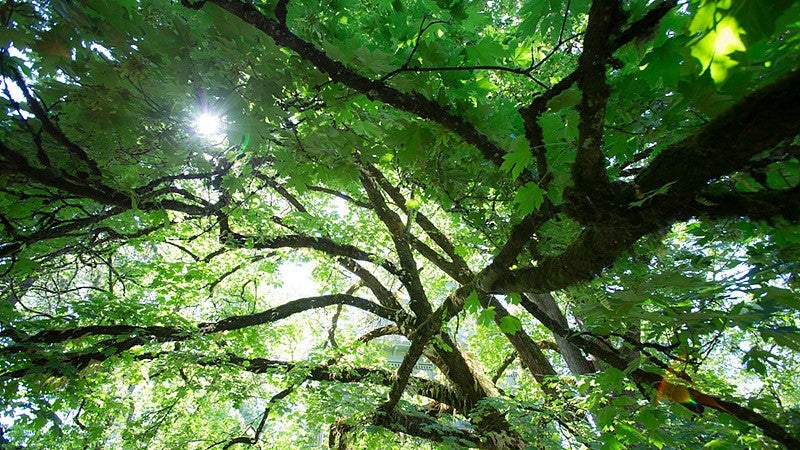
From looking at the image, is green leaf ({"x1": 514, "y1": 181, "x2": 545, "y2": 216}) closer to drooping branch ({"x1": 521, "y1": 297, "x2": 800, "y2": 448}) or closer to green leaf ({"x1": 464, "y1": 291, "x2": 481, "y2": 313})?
green leaf ({"x1": 464, "y1": 291, "x2": 481, "y2": 313})

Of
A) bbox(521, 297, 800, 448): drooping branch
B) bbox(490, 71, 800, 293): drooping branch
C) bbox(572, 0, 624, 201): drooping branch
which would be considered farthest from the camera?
bbox(521, 297, 800, 448): drooping branch

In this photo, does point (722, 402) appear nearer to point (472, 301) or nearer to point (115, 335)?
point (472, 301)

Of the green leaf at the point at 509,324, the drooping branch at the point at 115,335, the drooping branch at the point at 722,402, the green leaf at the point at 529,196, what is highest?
the drooping branch at the point at 115,335

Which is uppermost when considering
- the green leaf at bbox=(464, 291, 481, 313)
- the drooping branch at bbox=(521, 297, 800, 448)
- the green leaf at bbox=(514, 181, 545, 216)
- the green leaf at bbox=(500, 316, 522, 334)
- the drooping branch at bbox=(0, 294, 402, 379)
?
the drooping branch at bbox=(0, 294, 402, 379)

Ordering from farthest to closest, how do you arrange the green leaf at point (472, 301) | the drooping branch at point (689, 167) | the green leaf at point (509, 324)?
the green leaf at point (509, 324), the green leaf at point (472, 301), the drooping branch at point (689, 167)

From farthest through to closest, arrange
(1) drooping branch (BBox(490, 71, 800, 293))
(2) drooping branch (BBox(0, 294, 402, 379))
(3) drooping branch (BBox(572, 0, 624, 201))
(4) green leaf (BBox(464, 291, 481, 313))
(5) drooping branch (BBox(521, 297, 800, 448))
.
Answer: (2) drooping branch (BBox(0, 294, 402, 379)) → (4) green leaf (BBox(464, 291, 481, 313)) → (5) drooping branch (BBox(521, 297, 800, 448)) → (3) drooping branch (BBox(572, 0, 624, 201)) → (1) drooping branch (BBox(490, 71, 800, 293))

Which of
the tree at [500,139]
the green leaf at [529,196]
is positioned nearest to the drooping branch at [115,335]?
the tree at [500,139]

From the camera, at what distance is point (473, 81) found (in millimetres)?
1972

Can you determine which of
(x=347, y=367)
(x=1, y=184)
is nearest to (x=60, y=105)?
(x=1, y=184)

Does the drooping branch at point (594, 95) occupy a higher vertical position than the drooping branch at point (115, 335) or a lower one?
lower

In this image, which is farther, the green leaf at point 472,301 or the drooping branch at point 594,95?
the green leaf at point 472,301

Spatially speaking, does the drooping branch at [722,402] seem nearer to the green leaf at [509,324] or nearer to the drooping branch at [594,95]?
the green leaf at [509,324]

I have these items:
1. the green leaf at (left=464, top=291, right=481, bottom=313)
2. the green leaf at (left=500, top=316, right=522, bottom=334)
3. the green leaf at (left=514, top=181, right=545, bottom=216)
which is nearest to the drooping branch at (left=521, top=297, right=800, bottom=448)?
the green leaf at (left=500, top=316, right=522, bottom=334)

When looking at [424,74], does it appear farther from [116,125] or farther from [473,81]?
[116,125]
